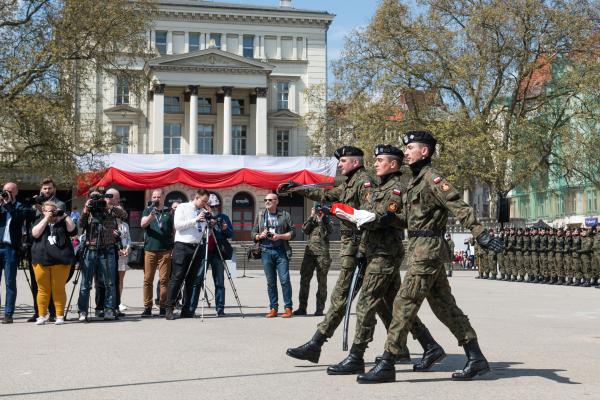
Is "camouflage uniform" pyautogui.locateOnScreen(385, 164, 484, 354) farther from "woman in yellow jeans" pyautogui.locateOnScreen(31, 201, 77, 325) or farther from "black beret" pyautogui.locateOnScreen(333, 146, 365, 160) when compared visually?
"woman in yellow jeans" pyautogui.locateOnScreen(31, 201, 77, 325)

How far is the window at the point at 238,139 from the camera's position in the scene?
6969cm

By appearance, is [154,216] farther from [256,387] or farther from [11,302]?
[256,387]

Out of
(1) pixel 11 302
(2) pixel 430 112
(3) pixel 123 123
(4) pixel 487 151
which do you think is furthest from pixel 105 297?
(3) pixel 123 123

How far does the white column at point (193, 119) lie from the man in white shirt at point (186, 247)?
53.0m

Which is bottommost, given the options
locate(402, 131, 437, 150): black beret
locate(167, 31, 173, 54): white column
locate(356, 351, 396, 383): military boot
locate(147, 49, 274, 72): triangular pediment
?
locate(356, 351, 396, 383): military boot

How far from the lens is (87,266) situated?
13.3 metres

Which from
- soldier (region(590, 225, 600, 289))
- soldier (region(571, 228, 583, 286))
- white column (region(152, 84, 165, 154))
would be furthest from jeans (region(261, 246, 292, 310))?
white column (region(152, 84, 165, 154))

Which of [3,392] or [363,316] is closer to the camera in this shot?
[3,392]

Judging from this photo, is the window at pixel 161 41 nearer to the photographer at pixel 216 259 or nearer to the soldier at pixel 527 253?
the soldier at pixel 527 253

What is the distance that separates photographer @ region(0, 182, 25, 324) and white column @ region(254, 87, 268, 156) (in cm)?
5480

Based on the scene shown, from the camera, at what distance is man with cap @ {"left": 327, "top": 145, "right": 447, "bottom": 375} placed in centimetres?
765

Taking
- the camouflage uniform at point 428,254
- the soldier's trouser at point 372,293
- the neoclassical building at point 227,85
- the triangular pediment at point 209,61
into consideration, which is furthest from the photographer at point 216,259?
the triangular pediment at point 209,61

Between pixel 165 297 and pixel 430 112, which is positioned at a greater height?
pixel 430 112

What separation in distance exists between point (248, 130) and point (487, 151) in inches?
1276
